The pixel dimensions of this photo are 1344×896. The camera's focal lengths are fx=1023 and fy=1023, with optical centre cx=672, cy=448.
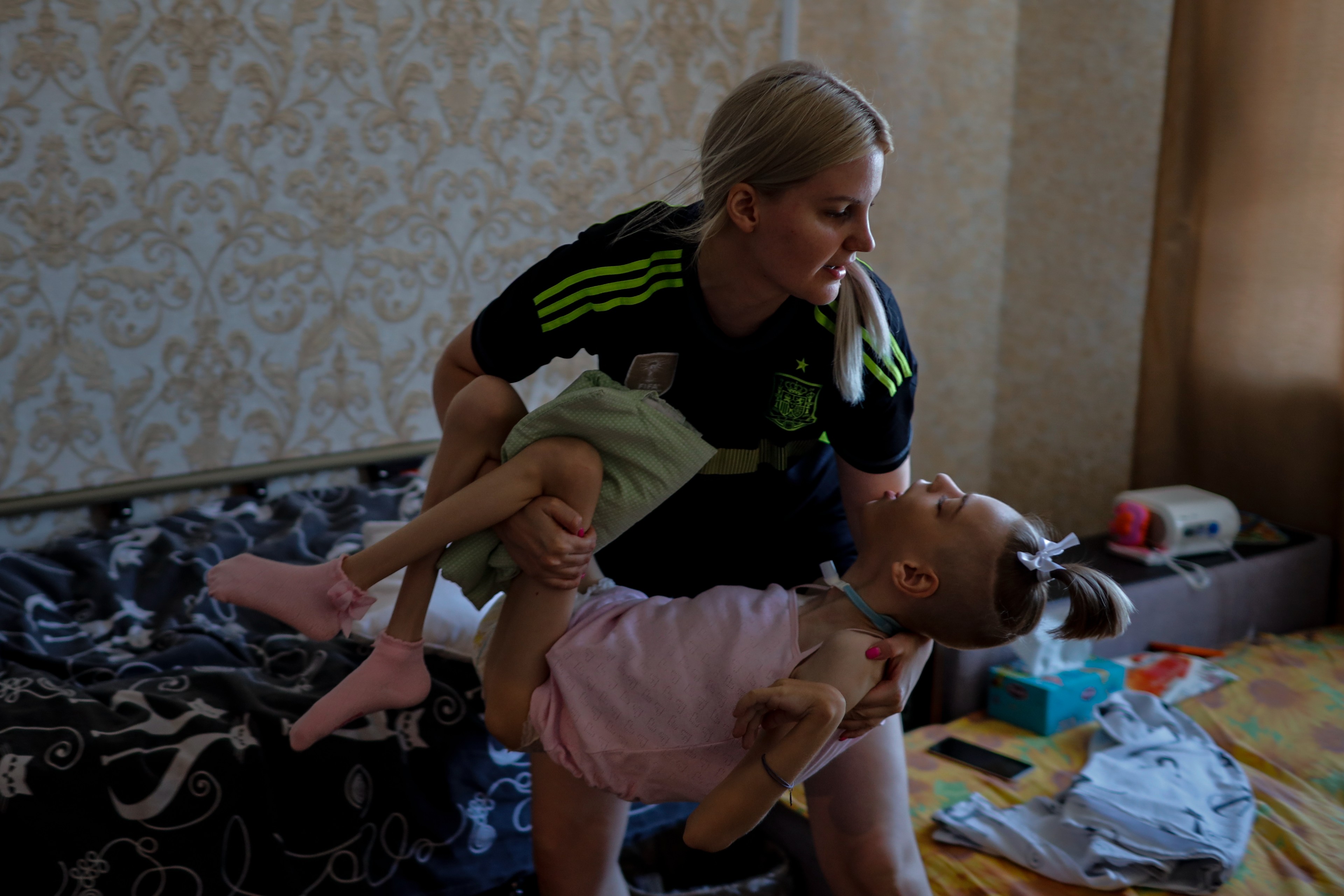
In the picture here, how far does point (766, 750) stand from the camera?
1035 millimetres

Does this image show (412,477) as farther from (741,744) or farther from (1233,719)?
(1233,719)

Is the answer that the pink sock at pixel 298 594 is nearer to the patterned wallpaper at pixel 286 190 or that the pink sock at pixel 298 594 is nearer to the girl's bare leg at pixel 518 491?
the girl's bare leg at pixel 518 491

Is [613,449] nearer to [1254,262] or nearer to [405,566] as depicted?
[405,566]

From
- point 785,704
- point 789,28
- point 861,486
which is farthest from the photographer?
point 789,28

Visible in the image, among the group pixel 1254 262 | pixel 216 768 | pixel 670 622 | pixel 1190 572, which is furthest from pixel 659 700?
pixel 1254 262

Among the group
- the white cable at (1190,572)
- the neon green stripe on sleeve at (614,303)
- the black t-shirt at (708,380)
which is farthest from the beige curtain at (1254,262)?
the neon green stripe on sleeve at (614,303)

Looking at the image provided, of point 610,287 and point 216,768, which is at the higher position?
point 610,287

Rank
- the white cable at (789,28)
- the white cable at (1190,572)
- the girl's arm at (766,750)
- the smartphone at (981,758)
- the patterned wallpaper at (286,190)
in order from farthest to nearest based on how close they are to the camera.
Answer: the white cable at (789,28)
the white cable at (1190,572)
the patterned wallpaper at (286,190)
the smartphone at (981,758)
the girl's arm at (766,750)

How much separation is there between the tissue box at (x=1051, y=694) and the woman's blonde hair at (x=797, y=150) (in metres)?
0.97

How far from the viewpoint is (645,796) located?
1.18m

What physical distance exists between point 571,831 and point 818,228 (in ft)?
2.55

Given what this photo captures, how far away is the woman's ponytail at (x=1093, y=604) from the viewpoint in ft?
3.72

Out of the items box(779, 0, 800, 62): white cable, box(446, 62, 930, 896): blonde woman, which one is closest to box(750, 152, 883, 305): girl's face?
box(446, 62, 930, 896): blonde woman

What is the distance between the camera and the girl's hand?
3.35ft
